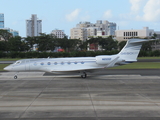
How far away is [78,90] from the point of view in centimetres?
2019

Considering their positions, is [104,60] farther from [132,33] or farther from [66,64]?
[132,33]

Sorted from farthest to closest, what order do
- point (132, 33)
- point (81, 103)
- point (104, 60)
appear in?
point (132, 33) → point (104, 60) → point (81, 103)

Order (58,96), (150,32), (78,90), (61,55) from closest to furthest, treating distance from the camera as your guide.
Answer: (58,96) < (78,90) < (61,55) < (150,32)

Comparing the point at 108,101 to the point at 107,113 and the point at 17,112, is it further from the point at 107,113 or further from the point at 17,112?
the point at 17,112

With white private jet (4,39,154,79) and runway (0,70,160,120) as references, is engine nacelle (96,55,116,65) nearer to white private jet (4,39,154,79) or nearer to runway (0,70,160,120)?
white private jet (4,39,154,79)

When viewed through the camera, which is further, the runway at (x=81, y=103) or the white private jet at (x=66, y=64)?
the white private jet at (x=66, y=64)

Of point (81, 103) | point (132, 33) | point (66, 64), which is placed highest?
point (132, 33)

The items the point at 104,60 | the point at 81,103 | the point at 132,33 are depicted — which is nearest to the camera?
the point at 81,103

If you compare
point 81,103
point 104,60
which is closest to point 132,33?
point 104,60

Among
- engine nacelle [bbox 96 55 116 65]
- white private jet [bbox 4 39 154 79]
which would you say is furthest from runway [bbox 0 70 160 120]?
engine nacelle [bbox 96 55 116 65]

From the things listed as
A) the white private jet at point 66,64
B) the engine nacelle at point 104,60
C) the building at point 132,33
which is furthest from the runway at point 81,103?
→ the building at point 132,33

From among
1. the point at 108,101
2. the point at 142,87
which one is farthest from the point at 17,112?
the point at 142,87

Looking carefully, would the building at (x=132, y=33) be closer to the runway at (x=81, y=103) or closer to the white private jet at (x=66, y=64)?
the white private jet at (x=66, y=64)

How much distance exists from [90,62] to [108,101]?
521 inches
